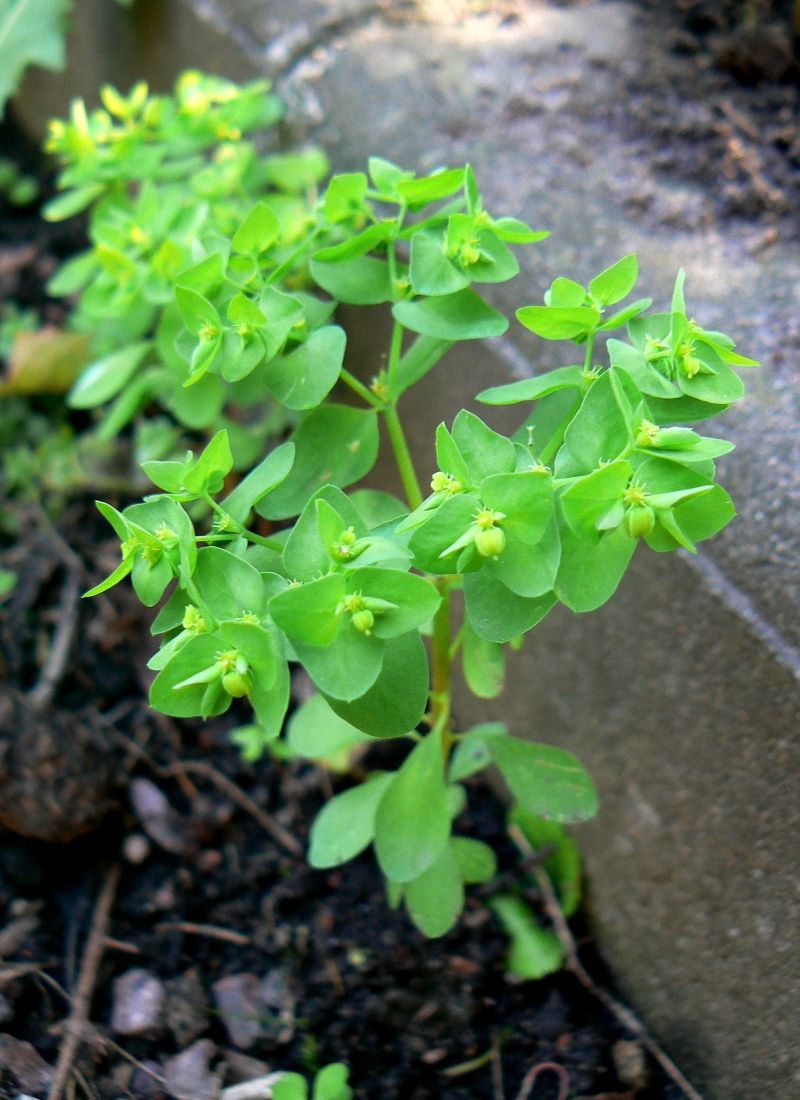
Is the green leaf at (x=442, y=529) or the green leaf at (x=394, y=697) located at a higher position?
the green leaf at (x=442, y=529)

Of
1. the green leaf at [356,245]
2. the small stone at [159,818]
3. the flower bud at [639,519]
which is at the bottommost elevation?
the small stone at [159,818]

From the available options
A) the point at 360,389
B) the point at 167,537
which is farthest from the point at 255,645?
the point at 360,389

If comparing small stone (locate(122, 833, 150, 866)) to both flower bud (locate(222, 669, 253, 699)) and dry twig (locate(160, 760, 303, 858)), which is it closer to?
dry twig (locate(160, 760, 303, 858))

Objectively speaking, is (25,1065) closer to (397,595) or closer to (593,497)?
(397,595)

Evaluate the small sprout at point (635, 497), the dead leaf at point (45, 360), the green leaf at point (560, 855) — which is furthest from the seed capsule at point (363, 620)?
the dead leaf at point (45, 360)

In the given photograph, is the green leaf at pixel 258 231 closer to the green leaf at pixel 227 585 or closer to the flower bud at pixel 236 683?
the green leaf at pixel 227 585

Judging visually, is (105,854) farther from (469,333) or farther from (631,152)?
(631,152)

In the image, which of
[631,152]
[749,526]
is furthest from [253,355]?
[631,152]
